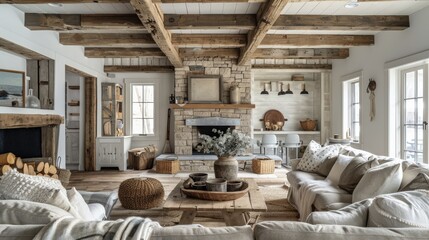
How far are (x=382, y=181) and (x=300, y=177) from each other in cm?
137

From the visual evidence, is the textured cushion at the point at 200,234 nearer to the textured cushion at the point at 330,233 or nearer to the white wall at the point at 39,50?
the textured cushion at the point at 330,233

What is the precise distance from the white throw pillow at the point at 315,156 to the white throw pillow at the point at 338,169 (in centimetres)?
46

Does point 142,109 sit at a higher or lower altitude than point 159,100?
lower

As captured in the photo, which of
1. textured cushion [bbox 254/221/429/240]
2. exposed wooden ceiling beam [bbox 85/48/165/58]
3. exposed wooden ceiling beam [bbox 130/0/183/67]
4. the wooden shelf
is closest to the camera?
textured cushion [bbox 254/221/429/240]

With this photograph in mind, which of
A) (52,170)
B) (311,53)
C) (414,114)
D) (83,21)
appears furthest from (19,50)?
(414,114)

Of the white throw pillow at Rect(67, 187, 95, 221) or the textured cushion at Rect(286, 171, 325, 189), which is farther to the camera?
the textured cushion at Rect(286, 171, 325, 189)

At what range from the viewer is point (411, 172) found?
244cm

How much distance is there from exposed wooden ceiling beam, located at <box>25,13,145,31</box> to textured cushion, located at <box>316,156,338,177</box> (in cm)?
289

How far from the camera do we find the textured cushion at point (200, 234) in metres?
1.11

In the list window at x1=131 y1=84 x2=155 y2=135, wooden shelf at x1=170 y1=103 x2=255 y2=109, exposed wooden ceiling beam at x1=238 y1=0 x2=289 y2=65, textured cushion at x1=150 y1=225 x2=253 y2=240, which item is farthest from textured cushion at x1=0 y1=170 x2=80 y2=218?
window at x1=131 y1=84 x2=155 y2=135

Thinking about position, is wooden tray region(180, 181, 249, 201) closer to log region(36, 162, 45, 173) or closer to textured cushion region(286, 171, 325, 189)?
textured cushion region(286, 171, 325, 189)

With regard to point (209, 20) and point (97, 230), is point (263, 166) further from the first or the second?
point (97, 230)

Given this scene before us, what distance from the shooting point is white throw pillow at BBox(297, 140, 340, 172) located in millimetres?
3961

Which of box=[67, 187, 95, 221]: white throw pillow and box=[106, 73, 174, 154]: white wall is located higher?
box=[106, 73, 174, 154]: white wall
